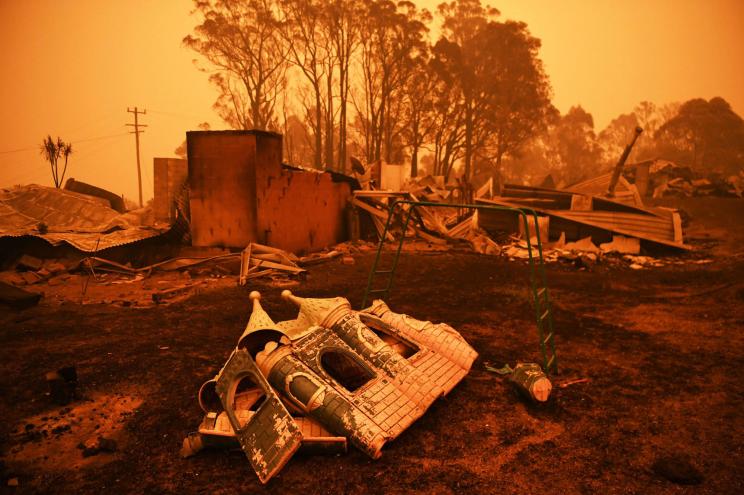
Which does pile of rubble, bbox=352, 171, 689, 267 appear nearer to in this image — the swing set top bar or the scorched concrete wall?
the scorched concrete wall

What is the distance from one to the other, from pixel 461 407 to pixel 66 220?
34.1 feet

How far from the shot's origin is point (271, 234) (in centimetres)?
938

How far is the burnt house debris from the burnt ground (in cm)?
17

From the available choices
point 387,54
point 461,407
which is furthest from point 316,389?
point 387,54

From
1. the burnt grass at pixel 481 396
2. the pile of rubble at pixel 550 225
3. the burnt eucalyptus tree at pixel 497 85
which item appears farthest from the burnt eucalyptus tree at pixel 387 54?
the burnt grass at pixel 481 396

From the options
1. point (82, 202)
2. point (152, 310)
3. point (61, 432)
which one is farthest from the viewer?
point (82, 202)

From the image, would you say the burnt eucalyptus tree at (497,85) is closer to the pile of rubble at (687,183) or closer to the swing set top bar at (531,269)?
the pile of rubble at (687,183)

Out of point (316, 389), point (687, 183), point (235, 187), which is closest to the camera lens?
point (316, 389)

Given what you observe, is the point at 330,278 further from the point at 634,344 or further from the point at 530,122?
the point at 530,122

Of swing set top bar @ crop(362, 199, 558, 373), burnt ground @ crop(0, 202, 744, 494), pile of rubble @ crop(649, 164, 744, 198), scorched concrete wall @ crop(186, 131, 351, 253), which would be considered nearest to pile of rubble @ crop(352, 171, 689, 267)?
scorched concrete wall @ crop(186, 131, 351, 253)

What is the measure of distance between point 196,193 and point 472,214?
308 inches

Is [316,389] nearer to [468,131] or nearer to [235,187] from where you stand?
[235,187]

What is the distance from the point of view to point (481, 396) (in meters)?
3.88

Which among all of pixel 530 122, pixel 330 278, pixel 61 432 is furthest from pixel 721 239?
pixel 530 122
